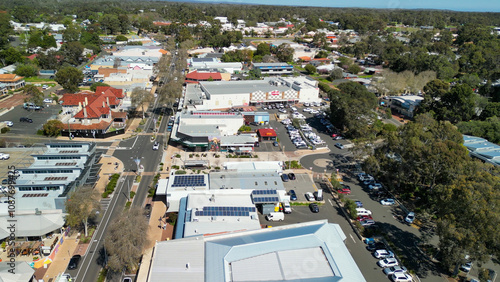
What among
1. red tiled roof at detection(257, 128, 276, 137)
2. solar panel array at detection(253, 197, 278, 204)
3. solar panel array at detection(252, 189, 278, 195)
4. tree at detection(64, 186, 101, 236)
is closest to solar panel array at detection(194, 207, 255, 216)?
solar panel array at detection(253, 197, 278, 204)

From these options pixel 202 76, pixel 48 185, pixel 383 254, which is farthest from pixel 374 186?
pixel 202 76

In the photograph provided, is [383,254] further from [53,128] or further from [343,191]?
[53,128]

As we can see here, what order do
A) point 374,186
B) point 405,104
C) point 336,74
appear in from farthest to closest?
point 336,74
point 405,104
point 374,186

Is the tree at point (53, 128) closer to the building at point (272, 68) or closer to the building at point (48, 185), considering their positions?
the building at point (48, 185)

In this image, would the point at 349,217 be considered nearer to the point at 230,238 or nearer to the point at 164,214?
the point at 230,238

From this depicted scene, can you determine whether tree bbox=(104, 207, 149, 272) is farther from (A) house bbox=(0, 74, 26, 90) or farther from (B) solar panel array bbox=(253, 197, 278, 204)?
(A) house bbox=(0, 74, 26, 90)
